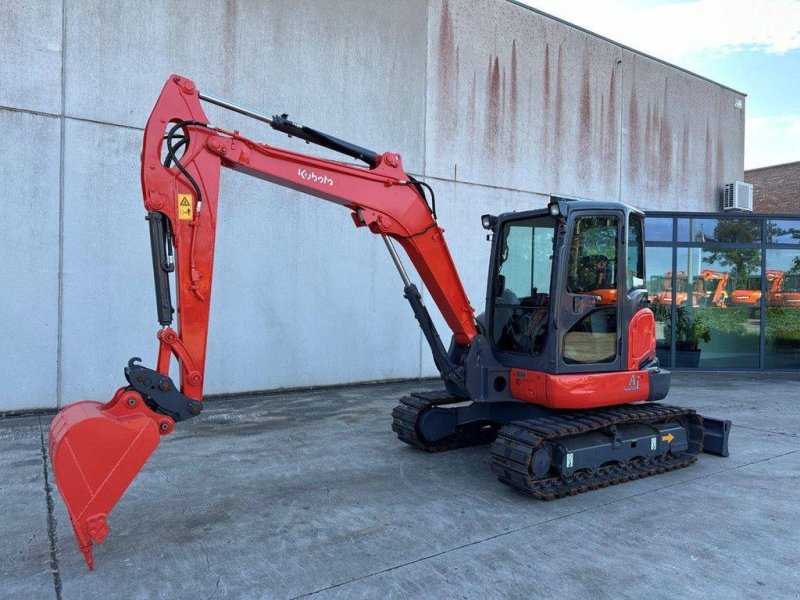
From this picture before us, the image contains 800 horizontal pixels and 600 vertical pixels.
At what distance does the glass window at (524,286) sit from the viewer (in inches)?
213

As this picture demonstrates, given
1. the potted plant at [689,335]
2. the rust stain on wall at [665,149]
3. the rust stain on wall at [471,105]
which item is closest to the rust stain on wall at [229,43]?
the rust stain on wall at [471,105]

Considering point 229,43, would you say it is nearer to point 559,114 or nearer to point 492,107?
point 492,107

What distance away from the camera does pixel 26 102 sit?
25.2ft

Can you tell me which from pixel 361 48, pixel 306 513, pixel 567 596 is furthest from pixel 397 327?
pixel 567 596

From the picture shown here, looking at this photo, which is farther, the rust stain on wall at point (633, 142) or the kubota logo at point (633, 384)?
the rust stain on wall at point (633, 142)

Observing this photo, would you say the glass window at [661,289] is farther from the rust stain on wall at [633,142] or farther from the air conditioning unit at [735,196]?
the air conditioning unit at [735,196]

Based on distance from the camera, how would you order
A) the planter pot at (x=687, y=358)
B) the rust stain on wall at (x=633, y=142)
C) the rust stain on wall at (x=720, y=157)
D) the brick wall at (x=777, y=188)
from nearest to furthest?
the planter pot at (x=687, y=358) < the rust stain on wall at (x=633, y=142) < the rust stain on wall at (x=720, y=157) < the brick wall at (x=777, y=188)

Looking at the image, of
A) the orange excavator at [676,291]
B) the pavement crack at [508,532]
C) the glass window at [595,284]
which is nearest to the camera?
the pavement crack at [508,532]

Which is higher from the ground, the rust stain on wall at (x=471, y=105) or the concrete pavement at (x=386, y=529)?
the rust stain on wall at (x=471, y=105)

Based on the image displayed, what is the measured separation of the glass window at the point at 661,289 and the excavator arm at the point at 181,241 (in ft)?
28.3

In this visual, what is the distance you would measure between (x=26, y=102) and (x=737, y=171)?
1665 cm

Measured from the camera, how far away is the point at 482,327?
5.68 m

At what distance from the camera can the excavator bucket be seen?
3.48m

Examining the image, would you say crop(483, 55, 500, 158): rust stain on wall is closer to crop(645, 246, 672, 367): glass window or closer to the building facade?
the building facade
